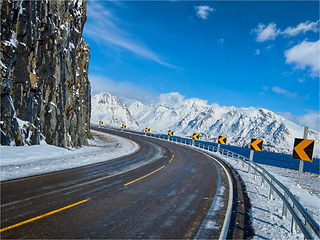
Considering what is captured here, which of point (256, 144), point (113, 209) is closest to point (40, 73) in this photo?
point (113, 209)

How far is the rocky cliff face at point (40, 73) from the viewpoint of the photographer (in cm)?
1426

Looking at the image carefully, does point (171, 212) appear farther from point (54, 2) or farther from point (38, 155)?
point (54, 2)

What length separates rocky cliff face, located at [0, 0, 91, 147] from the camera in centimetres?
1426

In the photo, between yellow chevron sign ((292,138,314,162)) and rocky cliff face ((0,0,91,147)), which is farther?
rocky cliff face ((0,0,91,147))

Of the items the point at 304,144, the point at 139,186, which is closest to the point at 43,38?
the point at 139,186

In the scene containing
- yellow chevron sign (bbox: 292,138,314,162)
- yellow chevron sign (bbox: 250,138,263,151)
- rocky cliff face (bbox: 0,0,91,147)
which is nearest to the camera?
yellow chevron sign (bbox: 292,138,314,162)

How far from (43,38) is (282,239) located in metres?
22.3

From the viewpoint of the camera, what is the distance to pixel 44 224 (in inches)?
190

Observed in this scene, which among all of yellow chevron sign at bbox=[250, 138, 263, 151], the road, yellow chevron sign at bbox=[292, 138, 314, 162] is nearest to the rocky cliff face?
the road

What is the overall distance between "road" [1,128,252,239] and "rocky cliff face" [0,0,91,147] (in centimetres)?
848

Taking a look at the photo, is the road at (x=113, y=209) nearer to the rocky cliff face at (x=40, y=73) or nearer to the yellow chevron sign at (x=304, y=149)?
the yellow chevron sign at (x=304, y=149)

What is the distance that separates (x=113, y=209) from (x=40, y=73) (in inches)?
656

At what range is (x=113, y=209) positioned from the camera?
6090mm

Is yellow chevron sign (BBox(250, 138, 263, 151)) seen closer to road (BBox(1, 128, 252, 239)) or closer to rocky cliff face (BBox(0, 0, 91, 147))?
road (BBox(1, 128, 252, 239))
